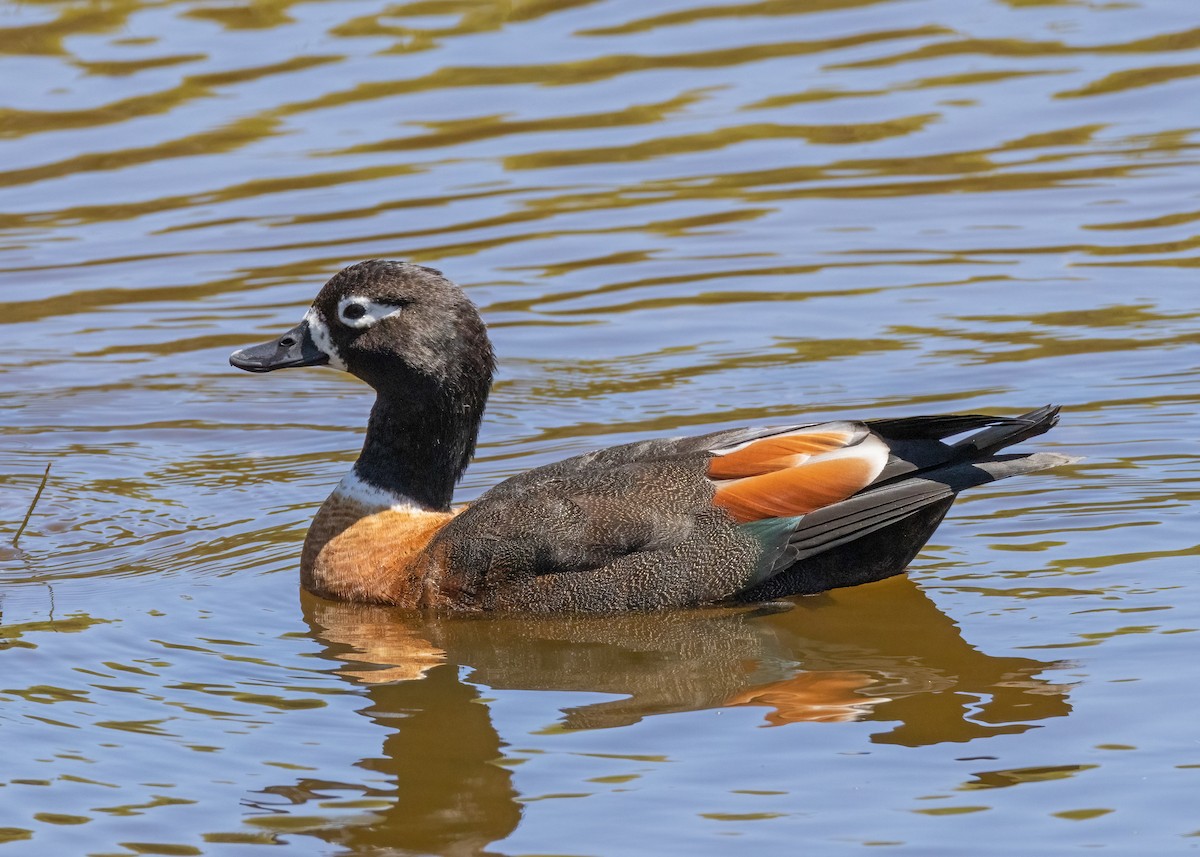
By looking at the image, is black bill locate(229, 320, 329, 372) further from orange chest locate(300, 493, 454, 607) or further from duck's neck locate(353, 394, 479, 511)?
orange chest locate(300, 493, 454, 607)

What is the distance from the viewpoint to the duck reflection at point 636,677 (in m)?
6.60

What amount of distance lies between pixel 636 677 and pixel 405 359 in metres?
1.96

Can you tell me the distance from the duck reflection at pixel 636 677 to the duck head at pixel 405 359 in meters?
0.72

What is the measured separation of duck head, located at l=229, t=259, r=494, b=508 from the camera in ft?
28.9

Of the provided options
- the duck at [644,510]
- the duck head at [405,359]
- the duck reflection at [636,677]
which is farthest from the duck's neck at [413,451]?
the duck reflection at [636,677]

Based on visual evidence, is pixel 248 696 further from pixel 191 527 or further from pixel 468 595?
pixel 191 527

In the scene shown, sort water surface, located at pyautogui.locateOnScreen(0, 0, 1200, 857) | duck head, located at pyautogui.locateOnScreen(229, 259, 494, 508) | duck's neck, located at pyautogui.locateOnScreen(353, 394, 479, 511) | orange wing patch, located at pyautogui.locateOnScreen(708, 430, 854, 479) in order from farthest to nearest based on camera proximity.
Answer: duck's neck, located at pyautogui.locateOnScreen(353, 394, 479, 511) → duck head, located at pyautogui.locateOnScreen(229, 259, 494, 508) → orange wing patch, located at pyautogui.locateOnScreen(708, 430, 854, 479) → water surface, located at pyautogui.locateOnScreen(0, 0, 1200, 857)

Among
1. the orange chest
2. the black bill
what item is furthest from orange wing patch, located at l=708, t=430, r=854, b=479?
the black bill

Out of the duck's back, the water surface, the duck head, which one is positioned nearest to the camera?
the water surface

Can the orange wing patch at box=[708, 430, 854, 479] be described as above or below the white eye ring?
below


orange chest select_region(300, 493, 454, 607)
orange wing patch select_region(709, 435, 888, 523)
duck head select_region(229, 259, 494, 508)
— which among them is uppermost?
duck head select_region(229, 259, 494, 508)

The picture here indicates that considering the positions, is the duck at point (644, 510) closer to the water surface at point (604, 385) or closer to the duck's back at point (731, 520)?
the duck's back at point (731, 520)

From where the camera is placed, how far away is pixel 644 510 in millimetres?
8336

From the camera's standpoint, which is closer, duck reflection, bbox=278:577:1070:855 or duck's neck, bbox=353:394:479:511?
duck reflection, bbox=278:577:1070:855
